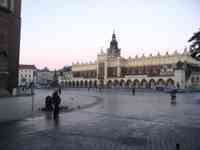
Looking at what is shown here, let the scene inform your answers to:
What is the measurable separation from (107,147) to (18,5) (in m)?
29.8

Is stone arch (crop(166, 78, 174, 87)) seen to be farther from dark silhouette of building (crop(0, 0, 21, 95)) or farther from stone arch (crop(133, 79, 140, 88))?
dark silhouette of building (crop(0, 0, 21, 95))

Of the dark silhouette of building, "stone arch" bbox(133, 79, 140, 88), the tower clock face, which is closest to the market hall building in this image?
"stone arch" bbox(133, 79, 140, 88)

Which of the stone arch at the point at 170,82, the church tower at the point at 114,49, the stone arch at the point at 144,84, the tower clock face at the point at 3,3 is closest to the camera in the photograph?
the tower clock face at the point at 3,3

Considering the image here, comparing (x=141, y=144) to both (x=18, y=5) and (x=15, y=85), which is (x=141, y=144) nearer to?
(x=15, y=85)

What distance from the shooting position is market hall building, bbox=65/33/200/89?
283ft

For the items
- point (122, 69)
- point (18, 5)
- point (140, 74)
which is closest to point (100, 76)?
point (122, 69)

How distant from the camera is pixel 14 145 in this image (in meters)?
7.08

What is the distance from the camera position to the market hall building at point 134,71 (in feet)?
283

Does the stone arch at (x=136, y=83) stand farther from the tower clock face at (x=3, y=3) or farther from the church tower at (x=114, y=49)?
the tower clock face at (x=3, y=3)

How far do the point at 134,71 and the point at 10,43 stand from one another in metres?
82.6

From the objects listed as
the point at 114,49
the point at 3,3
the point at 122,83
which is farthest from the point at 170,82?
the point at 3,3

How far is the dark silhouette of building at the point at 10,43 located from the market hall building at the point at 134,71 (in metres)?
56.2

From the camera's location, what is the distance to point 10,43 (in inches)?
1194

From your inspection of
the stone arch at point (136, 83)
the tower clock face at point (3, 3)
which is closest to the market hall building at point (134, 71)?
the stone arch at point (136, 83)
